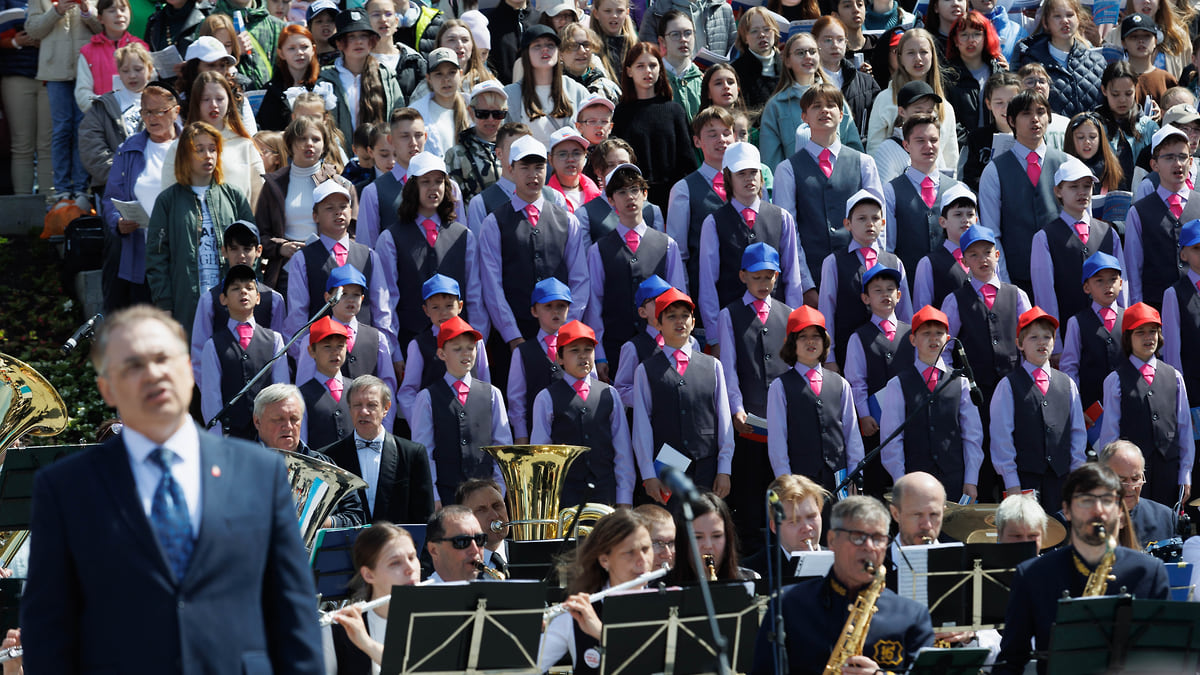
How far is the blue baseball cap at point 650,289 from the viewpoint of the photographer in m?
9.94

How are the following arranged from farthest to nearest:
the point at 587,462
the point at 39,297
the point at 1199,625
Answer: the point at 39,297 → the point at 587,462 → the point at 1199,625

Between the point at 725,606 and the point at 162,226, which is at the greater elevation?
the point at 162,226

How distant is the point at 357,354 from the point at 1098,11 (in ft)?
27.7

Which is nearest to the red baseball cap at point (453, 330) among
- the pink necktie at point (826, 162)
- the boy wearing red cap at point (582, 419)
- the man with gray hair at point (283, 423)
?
the boy wearing red cap at point (582, 419)

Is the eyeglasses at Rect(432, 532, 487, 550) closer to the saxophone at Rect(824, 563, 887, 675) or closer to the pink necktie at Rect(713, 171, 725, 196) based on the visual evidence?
the saxophone at Rect(824, 563, 887, 675)

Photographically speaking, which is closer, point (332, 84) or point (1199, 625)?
point (1199, 625)

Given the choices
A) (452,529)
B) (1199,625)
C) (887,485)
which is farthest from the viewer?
(887,485)

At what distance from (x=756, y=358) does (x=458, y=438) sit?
6.63 feet

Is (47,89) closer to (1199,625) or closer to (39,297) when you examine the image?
(39,297)

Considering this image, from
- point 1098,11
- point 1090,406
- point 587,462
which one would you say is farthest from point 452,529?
point 1098,11

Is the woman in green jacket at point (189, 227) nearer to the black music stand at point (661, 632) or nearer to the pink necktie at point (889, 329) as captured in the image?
the pink necktie at point (889, 329)

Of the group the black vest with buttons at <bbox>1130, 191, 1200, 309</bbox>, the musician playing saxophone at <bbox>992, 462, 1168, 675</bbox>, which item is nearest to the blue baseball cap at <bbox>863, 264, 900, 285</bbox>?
the black vest with buttons at <bbox>1130, 191, 1200, 309</bbox>

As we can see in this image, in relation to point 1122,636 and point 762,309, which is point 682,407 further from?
point 1122,636

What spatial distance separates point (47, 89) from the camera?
40.9 ft
